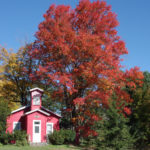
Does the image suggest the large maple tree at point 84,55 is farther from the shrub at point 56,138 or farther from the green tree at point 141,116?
the shrub at point 56,138

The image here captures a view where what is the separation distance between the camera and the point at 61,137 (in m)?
23.0

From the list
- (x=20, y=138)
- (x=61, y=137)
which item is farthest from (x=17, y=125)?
(x=61, y=137)

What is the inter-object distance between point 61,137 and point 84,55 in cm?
869

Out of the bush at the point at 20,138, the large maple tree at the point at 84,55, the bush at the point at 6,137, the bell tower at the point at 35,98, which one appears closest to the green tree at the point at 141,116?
the large maple tree at the point at 84,55

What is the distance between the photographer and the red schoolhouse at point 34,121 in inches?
927

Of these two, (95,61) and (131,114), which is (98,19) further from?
(131,114)

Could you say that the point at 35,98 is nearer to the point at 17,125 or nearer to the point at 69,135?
the point at 17,125

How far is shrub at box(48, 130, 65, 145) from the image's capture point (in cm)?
2283

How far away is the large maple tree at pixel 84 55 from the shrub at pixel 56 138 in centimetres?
205

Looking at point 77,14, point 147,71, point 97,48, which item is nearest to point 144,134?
point 97,48

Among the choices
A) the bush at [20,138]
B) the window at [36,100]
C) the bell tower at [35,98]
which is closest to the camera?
the bush at [20,138]

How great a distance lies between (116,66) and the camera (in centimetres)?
2255

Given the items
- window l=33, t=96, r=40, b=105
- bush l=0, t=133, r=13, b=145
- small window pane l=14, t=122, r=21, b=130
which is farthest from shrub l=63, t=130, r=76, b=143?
bush l=0, t=133, r=13, b=145

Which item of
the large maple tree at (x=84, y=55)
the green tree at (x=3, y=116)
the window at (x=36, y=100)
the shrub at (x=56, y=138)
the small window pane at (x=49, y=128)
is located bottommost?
the shrub at (x=56, y=138)
